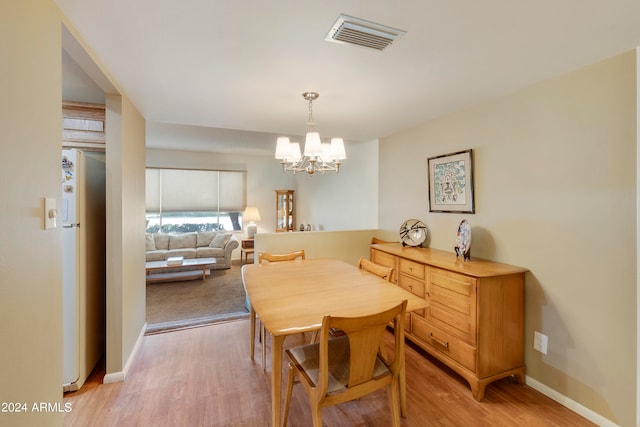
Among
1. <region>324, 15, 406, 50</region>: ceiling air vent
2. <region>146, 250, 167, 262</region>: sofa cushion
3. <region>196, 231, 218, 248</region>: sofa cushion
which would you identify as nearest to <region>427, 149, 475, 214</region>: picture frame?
<region>324, 15, 406, 50</region>: ceiling air vent

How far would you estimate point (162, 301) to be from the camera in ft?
13.1

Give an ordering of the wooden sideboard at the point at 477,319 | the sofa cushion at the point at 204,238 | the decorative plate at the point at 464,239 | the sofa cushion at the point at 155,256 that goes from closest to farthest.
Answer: the wooden sideboard at the point at 477,319 → the decorative plate at the point at 464,239 → the sofa cushion at the point at 155,256 → the sofa cushion at the point at 204,238

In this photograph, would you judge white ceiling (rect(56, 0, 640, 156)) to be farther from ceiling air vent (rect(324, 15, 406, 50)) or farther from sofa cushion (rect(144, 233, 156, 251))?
sofa cushion (rect(144, 233, 156, 251))

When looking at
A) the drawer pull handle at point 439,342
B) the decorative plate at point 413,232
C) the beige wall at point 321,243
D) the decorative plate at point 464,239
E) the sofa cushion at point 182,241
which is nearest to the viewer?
the drawer pull handle at point 439,342

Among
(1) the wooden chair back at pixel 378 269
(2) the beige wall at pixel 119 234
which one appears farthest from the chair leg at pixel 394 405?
(2) the beige wall at pixel 119 234

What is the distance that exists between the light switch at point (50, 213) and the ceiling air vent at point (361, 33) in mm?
1466

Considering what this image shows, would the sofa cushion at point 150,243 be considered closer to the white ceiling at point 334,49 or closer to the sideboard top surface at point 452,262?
the white ceiling at point 334,49

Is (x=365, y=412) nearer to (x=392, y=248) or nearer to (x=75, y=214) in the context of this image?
(x=392, y=248)

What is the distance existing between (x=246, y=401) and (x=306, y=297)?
2.94ft

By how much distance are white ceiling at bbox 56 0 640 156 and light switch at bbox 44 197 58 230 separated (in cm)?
85

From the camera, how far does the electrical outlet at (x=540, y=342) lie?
1.99m

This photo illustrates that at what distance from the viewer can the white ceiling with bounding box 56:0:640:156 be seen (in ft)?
4.12

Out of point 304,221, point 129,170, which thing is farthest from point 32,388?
point 304,221

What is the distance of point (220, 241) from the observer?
19.5ft
